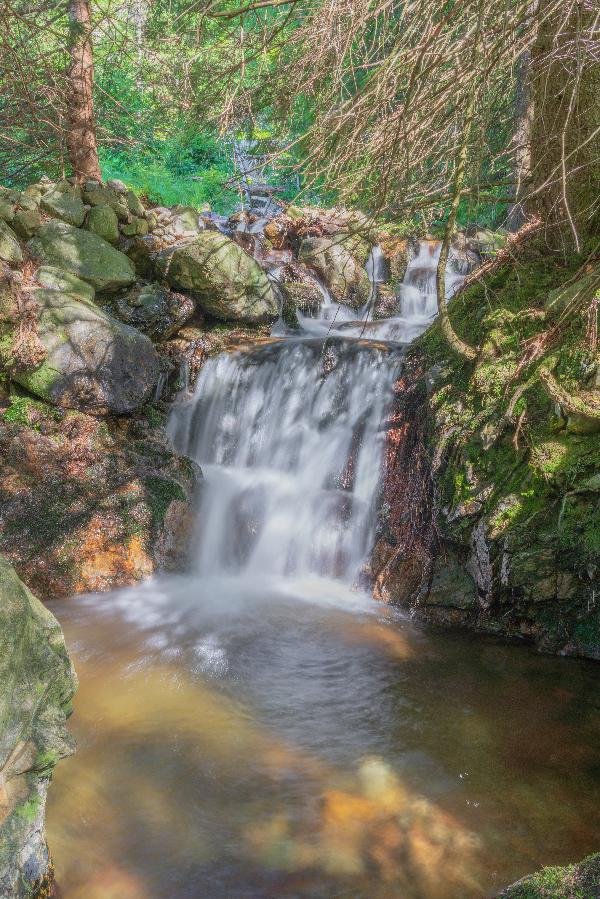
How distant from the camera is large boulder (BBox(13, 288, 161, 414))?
20.6ft

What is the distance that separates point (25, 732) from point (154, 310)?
6537 mm

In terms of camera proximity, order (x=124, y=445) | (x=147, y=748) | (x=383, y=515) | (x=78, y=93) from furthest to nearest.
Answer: (x=78, y=93), (x=124, y=445), (x=383, y=515), (x=147, y=748)

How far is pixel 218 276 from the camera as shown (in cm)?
845

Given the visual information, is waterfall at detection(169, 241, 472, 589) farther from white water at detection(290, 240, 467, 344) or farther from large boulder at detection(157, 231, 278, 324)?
white water at detection(290, 240, 467, 344)

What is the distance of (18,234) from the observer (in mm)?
7426

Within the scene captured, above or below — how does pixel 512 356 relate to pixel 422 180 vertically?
below

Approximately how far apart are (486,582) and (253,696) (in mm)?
1931

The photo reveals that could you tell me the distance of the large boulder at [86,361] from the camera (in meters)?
6.28

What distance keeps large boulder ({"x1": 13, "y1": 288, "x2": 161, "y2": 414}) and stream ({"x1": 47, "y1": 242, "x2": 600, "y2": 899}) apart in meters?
1.34

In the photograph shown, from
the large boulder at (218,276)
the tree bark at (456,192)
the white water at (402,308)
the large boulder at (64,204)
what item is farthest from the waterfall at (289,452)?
the large boulder at (64,204)

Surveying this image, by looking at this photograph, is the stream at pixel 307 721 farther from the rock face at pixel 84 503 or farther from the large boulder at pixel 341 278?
the large boulder at pixel 341 278

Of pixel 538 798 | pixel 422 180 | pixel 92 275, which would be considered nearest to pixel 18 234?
pixel 92 275

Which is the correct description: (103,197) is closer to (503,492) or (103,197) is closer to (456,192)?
(456,192)

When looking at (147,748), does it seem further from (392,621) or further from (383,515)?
(383,515)
